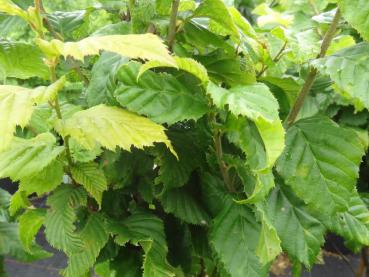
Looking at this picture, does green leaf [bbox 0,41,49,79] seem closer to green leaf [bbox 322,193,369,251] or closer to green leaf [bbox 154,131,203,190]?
green leaf [bbox 154,131,203,190]

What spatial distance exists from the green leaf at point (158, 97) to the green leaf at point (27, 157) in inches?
6.4

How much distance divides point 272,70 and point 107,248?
58cm

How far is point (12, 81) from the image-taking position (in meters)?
2.26

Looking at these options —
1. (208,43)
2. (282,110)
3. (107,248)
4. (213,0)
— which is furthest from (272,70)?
(107,248)

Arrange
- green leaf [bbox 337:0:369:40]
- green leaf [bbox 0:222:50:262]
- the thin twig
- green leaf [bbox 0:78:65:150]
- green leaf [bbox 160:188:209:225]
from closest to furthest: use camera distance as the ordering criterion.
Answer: green leaf [bbox 0:78:65:150] < green leaf [bbox 337:0:369:40] < green leaf [bbox 160:188:209:225] < the thin twig < green leaf [bbox 0:222:50:262]

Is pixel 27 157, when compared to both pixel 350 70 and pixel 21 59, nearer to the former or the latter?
pixel 21 59

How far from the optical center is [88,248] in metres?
0.81

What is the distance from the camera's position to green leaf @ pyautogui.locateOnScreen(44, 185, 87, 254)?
763 mm

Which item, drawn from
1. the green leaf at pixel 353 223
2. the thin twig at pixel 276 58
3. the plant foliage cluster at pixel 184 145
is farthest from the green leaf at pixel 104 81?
the green leaf at pixel 353 223

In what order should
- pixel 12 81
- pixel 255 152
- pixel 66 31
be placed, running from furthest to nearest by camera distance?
pixel 12 81
pixel 66 31
pixel 255 152

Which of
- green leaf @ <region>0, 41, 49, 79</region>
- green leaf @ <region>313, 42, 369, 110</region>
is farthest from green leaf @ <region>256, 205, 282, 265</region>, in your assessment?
green leaf @ <region>0, 41, 49, 79</region>

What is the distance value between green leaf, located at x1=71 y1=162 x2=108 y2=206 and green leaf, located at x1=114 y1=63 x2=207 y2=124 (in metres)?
0.18

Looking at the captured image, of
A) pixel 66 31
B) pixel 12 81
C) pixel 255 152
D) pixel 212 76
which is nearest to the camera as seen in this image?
pixel 255 152

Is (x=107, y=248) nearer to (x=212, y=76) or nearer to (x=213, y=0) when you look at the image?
(x=212, y=76)
